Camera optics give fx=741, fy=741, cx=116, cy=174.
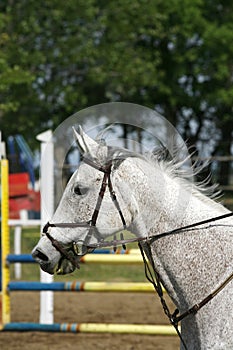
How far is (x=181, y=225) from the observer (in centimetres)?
395

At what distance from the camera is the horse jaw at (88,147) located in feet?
12.7

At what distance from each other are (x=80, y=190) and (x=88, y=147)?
23 cm

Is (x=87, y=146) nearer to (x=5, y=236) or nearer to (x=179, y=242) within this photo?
(x=179, y=242)

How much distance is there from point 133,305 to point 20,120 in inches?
629

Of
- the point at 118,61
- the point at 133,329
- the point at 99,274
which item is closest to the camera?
the point at 133,329

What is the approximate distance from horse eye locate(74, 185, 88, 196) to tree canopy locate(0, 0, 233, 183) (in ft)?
47.6

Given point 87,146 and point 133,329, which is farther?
point 133,329

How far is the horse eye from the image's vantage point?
3881 millimetres

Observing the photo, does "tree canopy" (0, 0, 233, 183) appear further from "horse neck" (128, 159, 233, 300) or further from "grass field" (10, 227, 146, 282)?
"horse neck" (128, 159, 233, 300)

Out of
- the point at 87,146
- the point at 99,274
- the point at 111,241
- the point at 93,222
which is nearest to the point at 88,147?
the point at 87,146

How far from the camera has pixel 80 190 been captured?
12.8 ft

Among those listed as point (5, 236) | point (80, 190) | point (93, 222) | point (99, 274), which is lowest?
point (99, 274)

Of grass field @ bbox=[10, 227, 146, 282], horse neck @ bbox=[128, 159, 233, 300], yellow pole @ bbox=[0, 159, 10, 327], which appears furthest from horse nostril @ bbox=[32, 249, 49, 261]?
grass field @ bbox=[10, 227, 146, 282]

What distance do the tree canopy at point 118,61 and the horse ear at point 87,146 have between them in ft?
47.4
